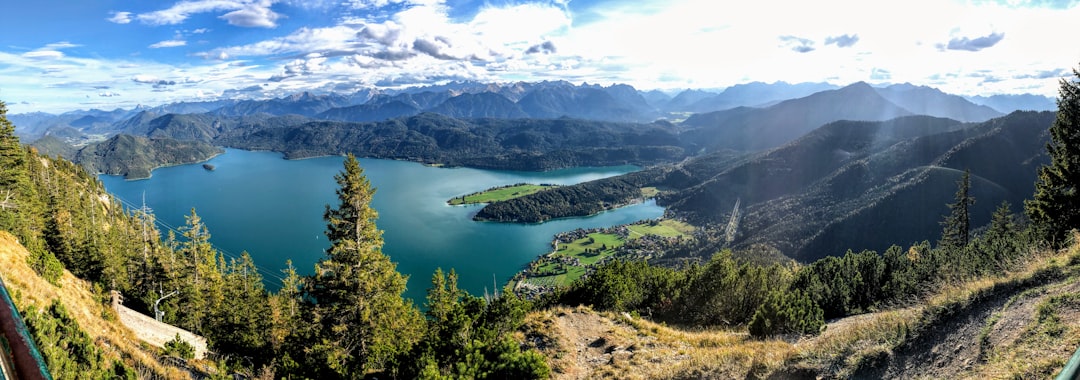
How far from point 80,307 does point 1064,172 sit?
155 feet

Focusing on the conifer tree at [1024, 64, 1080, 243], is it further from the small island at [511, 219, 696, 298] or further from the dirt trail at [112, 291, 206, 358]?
the small island at [511, 219, 696, 298]

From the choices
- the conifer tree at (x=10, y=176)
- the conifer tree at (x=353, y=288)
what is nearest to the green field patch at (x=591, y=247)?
the conifer tree at (x=10, y=176)

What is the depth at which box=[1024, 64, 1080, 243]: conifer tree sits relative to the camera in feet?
73.6

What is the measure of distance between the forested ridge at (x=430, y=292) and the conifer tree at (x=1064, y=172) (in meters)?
0.07

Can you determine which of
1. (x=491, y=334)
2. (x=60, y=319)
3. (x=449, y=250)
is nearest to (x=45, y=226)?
(x=60, y=319)

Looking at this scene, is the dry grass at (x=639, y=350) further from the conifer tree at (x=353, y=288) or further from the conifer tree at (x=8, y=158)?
the conifer tree at (x=8, y=158)

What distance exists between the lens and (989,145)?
6388 inches

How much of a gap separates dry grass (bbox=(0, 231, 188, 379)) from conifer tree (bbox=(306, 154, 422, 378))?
5.74 metres

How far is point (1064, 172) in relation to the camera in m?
23.1

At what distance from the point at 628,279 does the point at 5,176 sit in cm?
4763

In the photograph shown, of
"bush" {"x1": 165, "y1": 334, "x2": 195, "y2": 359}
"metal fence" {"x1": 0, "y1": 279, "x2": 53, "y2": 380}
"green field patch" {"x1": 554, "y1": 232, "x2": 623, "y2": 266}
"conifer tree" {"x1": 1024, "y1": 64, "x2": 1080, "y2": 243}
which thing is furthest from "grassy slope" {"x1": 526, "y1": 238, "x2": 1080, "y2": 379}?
"green field patch" {"x1": 554, "y1": 232, "x2": 623, "y2": 266}

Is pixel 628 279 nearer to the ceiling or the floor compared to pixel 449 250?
nearer to the ceiling

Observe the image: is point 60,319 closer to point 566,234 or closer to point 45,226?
point 45,226

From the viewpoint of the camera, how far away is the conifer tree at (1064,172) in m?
22.4
